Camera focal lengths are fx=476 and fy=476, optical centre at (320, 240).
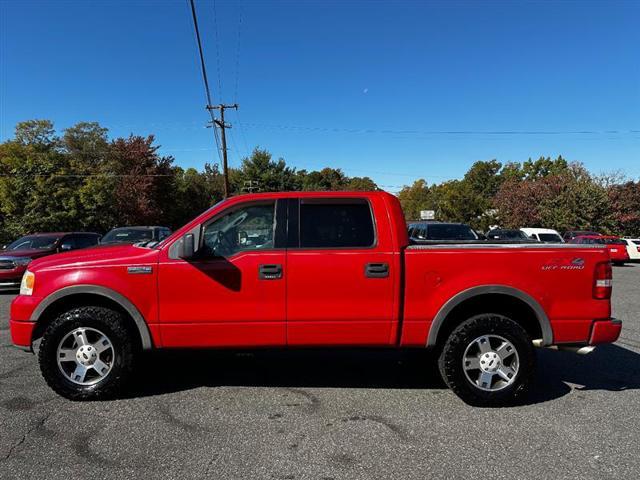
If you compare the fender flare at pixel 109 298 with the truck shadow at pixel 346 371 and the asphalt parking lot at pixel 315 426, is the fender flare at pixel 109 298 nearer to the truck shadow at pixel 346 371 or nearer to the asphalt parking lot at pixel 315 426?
the truck shadow at pixel 346 371

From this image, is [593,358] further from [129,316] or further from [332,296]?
[129,316]

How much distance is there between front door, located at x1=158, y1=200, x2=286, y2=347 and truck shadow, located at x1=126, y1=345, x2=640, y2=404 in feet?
0.88

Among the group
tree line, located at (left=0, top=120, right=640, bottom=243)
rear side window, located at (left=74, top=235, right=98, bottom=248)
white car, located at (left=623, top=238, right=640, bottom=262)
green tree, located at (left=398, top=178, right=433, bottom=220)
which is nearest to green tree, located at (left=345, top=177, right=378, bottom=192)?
green tree, located at (left=398, top=178, right=433, bottom=220)

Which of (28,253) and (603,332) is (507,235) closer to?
(603,332)

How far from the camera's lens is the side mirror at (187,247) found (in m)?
4.07

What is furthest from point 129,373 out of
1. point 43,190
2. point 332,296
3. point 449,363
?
point 43,190

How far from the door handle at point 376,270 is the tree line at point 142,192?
12.9 m

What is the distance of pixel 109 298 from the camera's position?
4.27 meters

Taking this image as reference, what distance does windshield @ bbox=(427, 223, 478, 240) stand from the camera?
Result: 14062mm

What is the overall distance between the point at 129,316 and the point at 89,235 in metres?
11.5

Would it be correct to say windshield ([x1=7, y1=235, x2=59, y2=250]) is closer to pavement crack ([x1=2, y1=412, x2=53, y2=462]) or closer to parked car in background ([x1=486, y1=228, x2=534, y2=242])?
pavement crack ([x1=2, y1=412, x2=53, y2=462])

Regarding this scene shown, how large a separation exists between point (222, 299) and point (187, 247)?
0.56 metres

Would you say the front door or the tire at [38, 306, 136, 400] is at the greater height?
the front door

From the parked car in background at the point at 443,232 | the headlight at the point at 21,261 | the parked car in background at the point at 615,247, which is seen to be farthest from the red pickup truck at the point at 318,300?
the parked car in background at the point at 615,247
